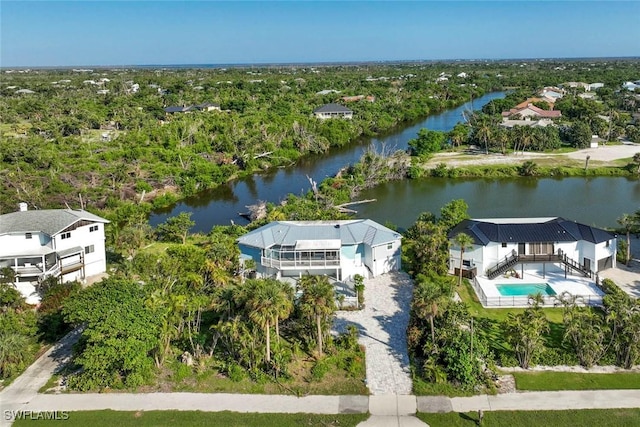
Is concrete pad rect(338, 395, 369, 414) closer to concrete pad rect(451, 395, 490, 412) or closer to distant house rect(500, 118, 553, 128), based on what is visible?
concrete pad rect(451, 395, 490, 412)

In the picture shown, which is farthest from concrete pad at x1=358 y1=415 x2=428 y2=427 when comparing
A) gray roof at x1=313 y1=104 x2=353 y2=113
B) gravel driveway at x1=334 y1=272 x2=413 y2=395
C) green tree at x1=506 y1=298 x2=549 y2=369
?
gray roof at x1=313 y1=104 x2=353 y2=113

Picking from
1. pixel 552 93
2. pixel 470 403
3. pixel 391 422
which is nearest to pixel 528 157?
pixel 470 403

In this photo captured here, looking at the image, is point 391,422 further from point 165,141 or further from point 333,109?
point 333,109

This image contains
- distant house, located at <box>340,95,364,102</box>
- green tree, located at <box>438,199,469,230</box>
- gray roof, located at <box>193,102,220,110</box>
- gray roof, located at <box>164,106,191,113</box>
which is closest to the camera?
green tree, located at <box>438,199,469,230</box>

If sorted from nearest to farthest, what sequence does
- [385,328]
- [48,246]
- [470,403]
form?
[470,403], [385,328], [48,246]

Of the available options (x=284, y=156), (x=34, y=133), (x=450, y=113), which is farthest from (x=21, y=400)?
(x=450, y=113)

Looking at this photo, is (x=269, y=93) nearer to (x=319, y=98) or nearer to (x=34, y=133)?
(x=319, y=98)
